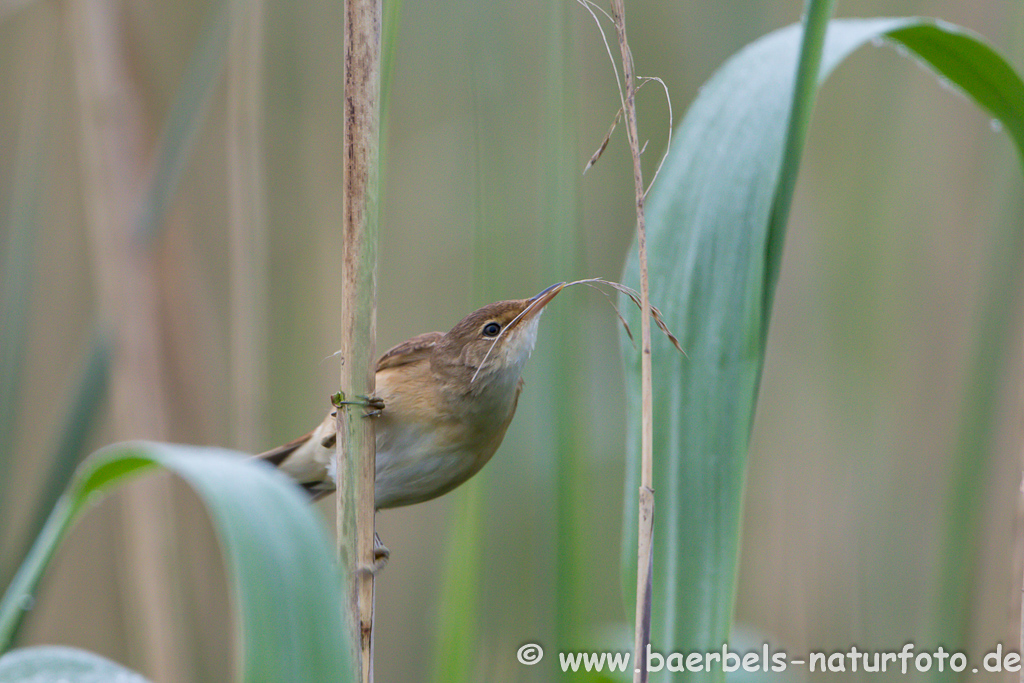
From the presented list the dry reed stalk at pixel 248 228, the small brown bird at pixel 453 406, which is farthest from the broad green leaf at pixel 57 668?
the dry reed stalk at pixel 248 228

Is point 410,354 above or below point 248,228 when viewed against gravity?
below

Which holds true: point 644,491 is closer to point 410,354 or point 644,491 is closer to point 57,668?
point 57,668

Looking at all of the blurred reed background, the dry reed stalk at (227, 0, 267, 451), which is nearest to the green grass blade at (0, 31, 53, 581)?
the blurred reed background

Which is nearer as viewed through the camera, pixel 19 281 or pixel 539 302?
pixel 539 302

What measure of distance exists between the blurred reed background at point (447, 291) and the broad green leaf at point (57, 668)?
1.78 feet

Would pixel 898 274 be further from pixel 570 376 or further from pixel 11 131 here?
pixel 11 131

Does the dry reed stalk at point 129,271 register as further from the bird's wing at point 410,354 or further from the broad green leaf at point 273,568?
the broad green leaf at point 273,568

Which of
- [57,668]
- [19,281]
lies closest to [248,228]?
[19,281]

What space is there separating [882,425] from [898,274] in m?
0.45

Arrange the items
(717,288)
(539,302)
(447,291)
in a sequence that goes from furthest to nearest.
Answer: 1. (447,291)
2. (539,302)
3. (717,288)

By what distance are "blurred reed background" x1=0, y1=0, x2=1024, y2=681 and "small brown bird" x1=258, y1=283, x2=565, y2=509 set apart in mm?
58

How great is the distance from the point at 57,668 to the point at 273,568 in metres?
0.41

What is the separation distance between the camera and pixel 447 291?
295cm

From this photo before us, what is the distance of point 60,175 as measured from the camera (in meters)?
3.23
